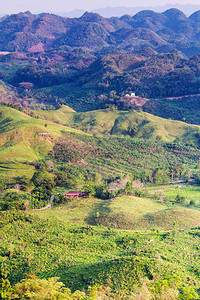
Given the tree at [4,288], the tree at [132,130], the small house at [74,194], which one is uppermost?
the tree at [4,288]

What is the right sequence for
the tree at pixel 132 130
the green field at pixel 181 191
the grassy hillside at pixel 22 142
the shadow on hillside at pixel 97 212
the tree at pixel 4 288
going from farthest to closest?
the tree at pixel 132 130, the grassy hillside at pixel 22 142, the green field at pixel 181 191, the shadow on hillside at pixel 97 212, the tree at pixel 4 288

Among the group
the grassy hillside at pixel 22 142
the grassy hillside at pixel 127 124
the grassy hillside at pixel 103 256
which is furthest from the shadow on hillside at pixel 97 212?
the grassy hillside at pixel 127 124

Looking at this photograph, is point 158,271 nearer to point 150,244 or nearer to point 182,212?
point 150,244

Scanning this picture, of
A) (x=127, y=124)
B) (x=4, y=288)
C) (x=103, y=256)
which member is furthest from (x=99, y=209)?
(x=127, y=124)

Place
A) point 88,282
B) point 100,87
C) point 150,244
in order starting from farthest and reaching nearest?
1. point 100,87
2. point 150,244
3. point 88,282

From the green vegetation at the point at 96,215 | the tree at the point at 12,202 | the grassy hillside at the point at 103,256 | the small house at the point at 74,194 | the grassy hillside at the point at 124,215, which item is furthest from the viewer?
the small house at the point at 74,194

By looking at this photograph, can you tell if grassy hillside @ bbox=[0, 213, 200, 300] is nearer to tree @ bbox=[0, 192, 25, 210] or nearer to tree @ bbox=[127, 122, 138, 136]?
tree @ bbox=[0, 192, 25, 210]

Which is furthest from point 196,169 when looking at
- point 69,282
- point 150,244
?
point 69,282

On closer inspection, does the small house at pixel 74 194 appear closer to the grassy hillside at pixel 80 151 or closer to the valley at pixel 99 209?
the valley at pixel 99 209
